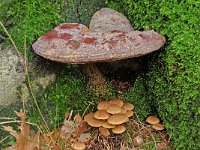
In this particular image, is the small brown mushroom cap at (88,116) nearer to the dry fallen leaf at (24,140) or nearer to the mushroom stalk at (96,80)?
the mushroom stalk at (96,80)

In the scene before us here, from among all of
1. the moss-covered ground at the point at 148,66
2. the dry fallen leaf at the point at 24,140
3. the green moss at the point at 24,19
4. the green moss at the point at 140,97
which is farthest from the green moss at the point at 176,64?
the dry fallen leaf at the point at 24,140

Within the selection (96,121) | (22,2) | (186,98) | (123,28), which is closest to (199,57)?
(186,98)

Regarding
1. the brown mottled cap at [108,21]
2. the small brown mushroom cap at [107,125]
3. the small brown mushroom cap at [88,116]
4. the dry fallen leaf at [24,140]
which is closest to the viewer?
the dry fallen leaf at [24,140]

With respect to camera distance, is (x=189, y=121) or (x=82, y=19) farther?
(x=82, y=19)

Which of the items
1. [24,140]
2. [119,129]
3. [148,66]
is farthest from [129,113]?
[24,140]

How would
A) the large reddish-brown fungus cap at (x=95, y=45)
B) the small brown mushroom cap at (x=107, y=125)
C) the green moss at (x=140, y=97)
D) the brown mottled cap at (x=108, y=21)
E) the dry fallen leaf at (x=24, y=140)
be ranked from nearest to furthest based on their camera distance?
1. the large reddish-brown fungus cap at (x=95, y=45)
2. the dry fallen leaf at (x=24, y=140)
3. the brown mottled cap at (x=108, y=21)
4. the small brown mushroom cap at (x=107, y=125)
5. the green moss at (x=140, y=97)

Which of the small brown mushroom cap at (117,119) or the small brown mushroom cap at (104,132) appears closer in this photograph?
the small brown mushroom cap at (117,119)

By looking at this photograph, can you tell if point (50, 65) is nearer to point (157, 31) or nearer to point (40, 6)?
point (40, 6)
